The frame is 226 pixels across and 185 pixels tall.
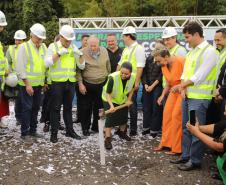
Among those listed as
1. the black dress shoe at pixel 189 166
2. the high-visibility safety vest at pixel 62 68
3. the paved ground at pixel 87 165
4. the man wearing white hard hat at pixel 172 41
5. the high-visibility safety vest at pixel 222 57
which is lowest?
the paved ground at pixel 87 165

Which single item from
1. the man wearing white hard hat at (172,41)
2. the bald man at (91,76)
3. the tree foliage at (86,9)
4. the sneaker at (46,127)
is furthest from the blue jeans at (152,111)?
the tree foliage at (86,9)

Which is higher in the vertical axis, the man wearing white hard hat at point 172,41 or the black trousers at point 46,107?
the man wearing white hard hat at point 172,41

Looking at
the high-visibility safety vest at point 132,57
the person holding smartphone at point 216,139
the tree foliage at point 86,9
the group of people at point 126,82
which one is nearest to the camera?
the person holding smartphone at point 216,139

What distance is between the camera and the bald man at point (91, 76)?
699cm

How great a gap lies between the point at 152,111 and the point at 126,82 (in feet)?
3.67

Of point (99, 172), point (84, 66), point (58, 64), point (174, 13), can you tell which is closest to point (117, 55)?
point (84, 66)

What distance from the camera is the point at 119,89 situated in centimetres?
651

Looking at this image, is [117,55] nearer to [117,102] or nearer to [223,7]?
[117,102]

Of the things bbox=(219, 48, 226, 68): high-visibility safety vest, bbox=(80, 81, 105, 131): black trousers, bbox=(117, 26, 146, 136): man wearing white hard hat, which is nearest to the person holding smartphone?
bbox=(219, 48, 226, 68): high-visibility safety vest

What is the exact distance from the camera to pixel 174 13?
16297mm

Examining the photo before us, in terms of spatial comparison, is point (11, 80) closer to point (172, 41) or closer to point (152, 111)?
point (152, 111)

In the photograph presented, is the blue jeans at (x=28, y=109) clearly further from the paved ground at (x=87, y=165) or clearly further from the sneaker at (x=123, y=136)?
the sneaker at (x=123, y=136)

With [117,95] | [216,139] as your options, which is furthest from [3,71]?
[216,139]

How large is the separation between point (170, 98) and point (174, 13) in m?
10.8
